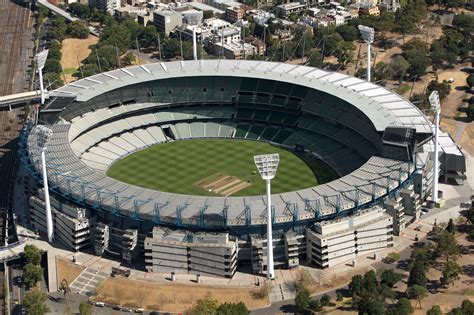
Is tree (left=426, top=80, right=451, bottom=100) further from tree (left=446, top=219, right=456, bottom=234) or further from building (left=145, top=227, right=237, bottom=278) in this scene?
building (left=145, top=227, right=237, bottom=278)

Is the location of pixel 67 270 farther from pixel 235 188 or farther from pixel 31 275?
pixel 235 188

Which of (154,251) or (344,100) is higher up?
(344,100)

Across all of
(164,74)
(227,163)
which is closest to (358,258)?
(227,163)

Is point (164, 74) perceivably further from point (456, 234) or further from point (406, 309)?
point (406, 309)

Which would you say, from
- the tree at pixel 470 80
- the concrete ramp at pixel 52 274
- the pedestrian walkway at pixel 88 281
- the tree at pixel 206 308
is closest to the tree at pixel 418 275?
the tree at pixel 206 308

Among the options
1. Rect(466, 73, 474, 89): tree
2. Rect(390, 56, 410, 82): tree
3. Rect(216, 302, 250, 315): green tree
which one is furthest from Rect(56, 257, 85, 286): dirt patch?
Rect(466, 73, 474, 89): tree

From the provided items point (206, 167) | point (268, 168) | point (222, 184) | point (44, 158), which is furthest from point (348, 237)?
point (44, 158)

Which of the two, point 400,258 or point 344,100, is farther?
point 344,100
